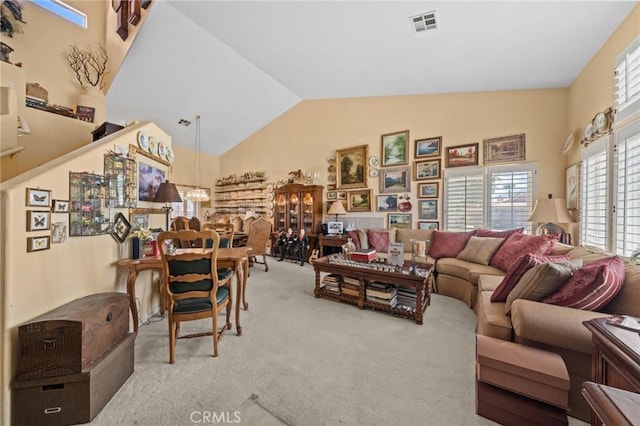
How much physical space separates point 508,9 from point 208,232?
12.3ft

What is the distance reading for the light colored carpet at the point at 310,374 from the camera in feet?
4.64

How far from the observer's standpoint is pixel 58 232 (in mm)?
1643

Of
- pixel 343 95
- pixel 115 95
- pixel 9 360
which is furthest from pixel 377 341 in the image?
pixel 115 95

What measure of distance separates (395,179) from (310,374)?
163 inches

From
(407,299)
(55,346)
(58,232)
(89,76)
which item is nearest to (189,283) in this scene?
(55,346)

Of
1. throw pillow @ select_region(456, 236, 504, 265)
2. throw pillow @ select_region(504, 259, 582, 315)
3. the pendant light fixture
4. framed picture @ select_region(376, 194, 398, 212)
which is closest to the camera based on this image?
throw pillow @ select_region(504, 259, 582, 315)

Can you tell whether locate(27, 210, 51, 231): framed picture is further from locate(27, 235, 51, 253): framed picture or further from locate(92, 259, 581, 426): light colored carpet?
locate(92, 259, 581, 426): light colored carpet

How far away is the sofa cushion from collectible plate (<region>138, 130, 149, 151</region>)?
4.11 meters

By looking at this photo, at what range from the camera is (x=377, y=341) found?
2221mm

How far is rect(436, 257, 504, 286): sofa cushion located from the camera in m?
2.99

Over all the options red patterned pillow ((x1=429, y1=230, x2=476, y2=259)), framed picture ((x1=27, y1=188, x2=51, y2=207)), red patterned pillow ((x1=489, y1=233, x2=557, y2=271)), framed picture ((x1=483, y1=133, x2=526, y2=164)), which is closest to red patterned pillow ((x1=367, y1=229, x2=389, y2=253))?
red patterned pillow ((x1=429, y1=230, x2=476, y2=259))

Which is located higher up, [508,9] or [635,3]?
[508,9]

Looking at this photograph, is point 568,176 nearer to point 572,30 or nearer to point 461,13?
point 572,30

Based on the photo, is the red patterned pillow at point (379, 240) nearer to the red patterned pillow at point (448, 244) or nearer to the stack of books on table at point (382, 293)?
the red patterned pillow at point (448, 244)
